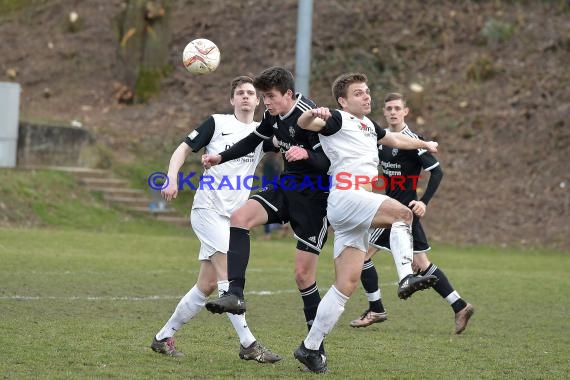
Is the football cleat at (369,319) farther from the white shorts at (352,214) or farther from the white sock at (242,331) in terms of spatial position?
the white shorts at (352,214)

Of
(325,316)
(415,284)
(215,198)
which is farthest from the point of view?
(215,198)

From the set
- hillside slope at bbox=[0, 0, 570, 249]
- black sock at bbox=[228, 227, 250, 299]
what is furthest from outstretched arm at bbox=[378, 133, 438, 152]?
hillside slope at bbox=[0, 0, 570, 249]

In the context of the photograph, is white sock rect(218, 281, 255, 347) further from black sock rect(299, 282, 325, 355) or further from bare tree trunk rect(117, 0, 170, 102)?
bare tree trunk rect(117, 0, 170, 102)

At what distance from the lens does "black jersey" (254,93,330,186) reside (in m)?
6.87

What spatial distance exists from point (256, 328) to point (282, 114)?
2351 millimetres

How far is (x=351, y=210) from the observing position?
6.57 meters

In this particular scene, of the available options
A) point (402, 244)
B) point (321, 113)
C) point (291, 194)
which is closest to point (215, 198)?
point (291, 194)

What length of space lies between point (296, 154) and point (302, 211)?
623 mm

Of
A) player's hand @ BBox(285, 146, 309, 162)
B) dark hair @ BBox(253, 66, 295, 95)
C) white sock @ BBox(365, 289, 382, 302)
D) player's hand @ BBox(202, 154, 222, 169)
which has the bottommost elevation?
white sock @ BBox(365, 289, 382, 302)

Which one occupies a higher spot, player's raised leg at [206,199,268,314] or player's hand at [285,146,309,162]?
player's hand at [285,146,309,162]

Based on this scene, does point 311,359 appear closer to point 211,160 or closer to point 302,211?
point 302,211

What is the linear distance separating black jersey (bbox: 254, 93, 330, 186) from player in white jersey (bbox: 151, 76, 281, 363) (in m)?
0.45

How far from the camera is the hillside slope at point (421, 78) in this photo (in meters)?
21.3

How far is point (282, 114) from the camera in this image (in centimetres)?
704
